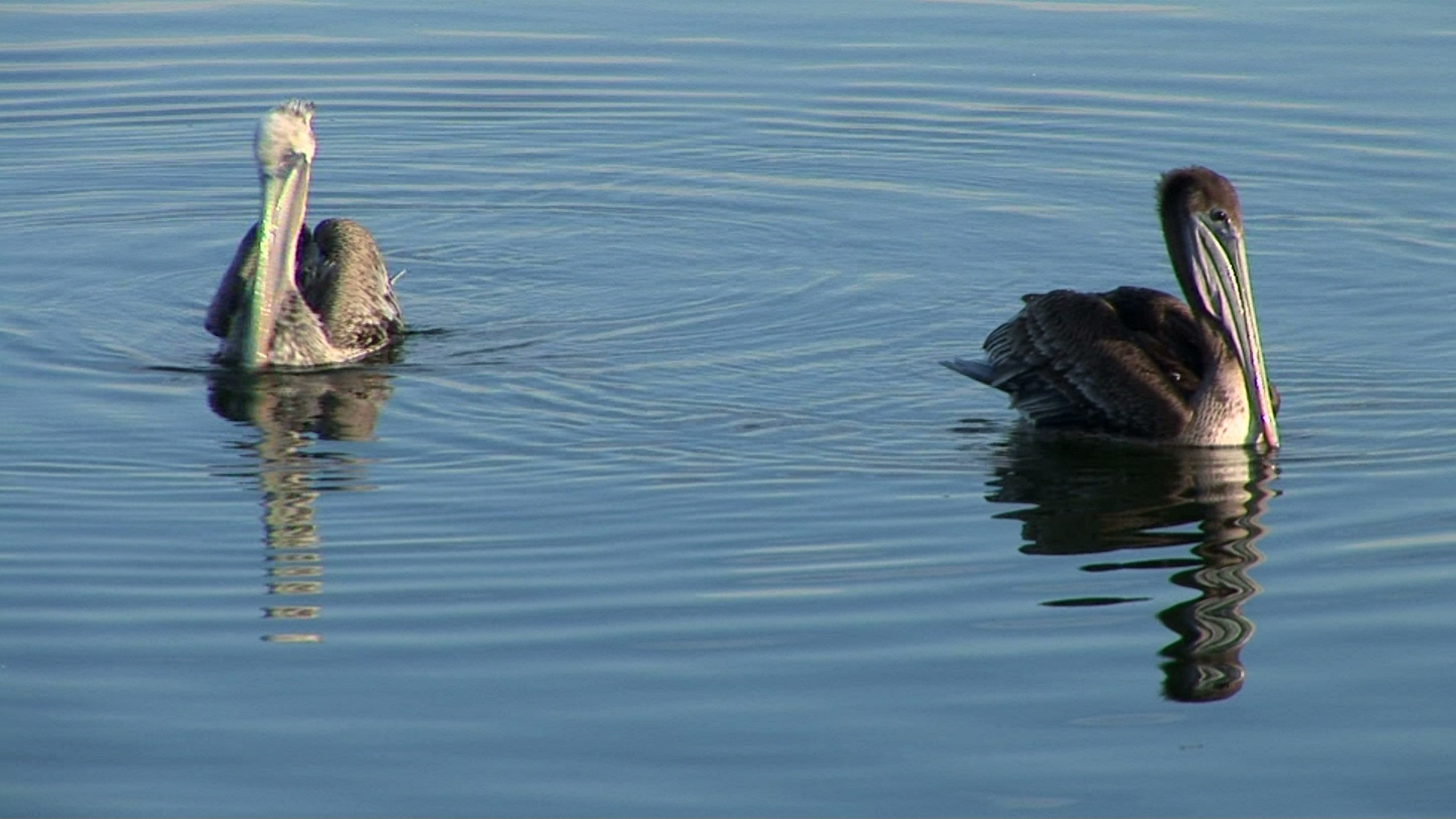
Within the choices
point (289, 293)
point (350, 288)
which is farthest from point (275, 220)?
point (350, 288)

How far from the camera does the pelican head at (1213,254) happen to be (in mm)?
8320

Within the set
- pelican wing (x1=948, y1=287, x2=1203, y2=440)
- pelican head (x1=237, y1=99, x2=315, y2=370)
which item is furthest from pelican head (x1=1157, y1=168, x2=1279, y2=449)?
pelican head (x1=237, y1=99, x2=315, y2=370)

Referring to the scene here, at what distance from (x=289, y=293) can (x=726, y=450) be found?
2327 millimetres

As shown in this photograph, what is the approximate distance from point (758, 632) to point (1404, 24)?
33.9ft

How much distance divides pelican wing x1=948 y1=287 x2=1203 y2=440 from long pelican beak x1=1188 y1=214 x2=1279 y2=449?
0.44 feet

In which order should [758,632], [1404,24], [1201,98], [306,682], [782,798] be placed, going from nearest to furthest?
[782,798]
[306,682]
[758,632]
[1201,98]
[1404,24]

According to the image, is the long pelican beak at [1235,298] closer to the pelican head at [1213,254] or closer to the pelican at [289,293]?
the pelican head at [1213,254]

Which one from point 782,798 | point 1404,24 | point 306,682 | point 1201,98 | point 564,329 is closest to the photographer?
point 782,798

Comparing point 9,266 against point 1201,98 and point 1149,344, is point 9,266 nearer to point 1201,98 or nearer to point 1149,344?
point 1149,344

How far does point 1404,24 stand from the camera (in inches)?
595

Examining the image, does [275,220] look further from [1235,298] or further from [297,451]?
[1235,298]

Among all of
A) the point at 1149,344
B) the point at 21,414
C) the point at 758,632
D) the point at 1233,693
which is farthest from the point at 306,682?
the point at 1149,344

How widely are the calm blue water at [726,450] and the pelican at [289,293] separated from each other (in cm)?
22

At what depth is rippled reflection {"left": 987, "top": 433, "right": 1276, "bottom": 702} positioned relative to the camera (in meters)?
6.24
